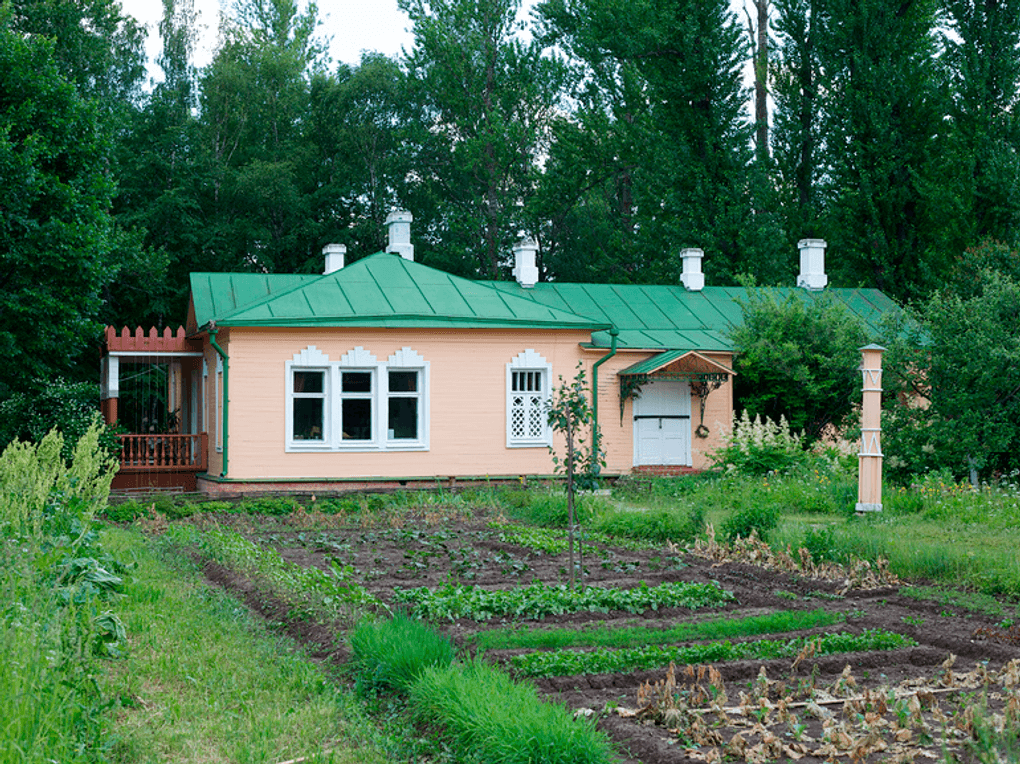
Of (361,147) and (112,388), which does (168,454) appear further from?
(361,147)

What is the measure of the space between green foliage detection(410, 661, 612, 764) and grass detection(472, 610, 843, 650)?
4.40 ft

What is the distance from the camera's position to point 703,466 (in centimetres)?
1964

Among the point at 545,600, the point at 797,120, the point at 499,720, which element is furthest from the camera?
the point at 797,120

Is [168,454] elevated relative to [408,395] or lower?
lower

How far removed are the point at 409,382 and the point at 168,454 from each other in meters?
5.14

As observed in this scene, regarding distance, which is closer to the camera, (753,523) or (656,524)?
(753,523)

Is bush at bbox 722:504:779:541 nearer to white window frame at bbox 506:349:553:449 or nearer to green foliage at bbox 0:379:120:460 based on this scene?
white window frame at bbox 506:349:553:449

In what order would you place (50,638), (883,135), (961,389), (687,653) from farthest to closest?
(883,135) < (961,389) < (687,653) < (50,638)

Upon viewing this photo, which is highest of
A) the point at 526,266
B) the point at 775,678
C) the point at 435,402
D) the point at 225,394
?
the point at 526,266

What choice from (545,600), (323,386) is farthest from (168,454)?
(545,600)

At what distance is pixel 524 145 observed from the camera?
113 feet

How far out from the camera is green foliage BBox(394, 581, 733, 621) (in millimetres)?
7641

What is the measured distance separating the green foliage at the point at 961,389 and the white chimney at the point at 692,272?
847 centimetres

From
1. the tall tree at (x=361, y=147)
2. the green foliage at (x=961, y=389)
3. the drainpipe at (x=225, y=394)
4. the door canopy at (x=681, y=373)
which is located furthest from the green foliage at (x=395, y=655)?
the tall tree at (x=361, y=147)
